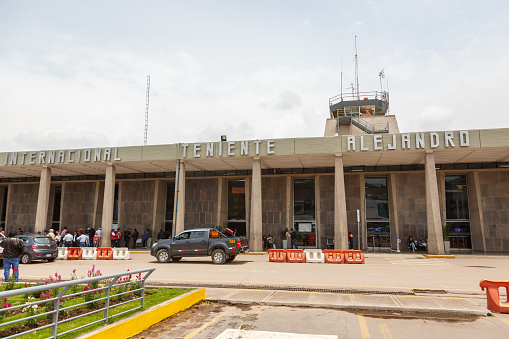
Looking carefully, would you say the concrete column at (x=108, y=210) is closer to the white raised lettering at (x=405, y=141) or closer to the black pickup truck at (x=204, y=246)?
the black pickup truck at (x=204, y=246)

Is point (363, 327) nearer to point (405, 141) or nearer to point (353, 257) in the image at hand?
point (353, 257)

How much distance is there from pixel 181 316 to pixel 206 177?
79.9 ft

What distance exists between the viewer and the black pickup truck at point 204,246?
1836cm

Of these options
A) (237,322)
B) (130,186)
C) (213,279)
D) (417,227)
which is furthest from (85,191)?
(237,322)

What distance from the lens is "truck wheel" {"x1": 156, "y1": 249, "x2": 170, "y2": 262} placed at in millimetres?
19203

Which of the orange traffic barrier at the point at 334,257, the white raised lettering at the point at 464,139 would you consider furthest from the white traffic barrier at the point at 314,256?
the white raised lettering at the point at 464,139

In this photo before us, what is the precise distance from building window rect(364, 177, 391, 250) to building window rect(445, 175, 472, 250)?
4494 mm

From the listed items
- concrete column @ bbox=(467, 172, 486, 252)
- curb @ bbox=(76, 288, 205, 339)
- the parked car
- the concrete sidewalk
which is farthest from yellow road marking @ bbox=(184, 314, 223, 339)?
concrete column @ bbox=(467, 172, 486, 252)

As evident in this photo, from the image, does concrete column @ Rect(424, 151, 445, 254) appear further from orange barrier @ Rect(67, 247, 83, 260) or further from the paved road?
orange barrier @ Rect(67, 247, 83, 260)

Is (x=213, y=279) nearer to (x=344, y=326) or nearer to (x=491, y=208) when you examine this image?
(x=344, y=326)

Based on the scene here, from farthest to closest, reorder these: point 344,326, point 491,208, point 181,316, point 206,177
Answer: point 206,177, point 491,208, point 181,316, point 344,326

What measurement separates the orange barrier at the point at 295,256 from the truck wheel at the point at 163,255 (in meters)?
6.37

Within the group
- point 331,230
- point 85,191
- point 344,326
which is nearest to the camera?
point 344,326

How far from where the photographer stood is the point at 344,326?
6953 mm
